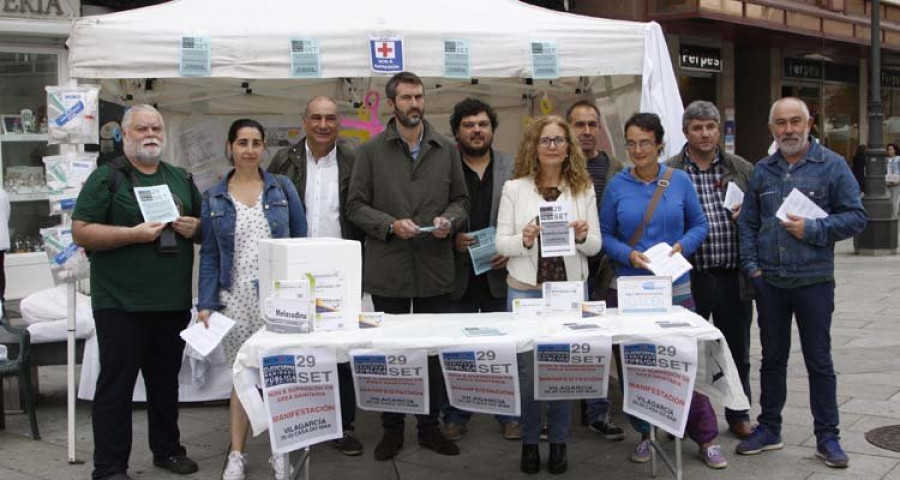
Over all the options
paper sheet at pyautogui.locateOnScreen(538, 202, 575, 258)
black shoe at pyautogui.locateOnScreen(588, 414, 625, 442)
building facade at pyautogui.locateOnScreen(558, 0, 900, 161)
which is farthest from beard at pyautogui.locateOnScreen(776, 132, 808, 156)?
building facade at pyautogui.locateOnScreen(558, 0, 900, 161)

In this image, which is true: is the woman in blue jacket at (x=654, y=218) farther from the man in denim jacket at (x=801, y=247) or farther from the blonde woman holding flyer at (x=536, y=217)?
the man in denim jacket at (x=801, y=247)

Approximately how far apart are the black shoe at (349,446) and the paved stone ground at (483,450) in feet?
0.13

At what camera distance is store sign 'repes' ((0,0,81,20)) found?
31.6 feet

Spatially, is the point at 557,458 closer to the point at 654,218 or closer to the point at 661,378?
the point at 661,378

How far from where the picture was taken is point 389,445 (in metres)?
4.94

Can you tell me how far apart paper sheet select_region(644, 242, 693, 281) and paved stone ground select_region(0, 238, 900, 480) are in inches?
40.9

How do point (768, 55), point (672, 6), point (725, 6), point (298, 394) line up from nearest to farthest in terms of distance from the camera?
1. point (298, 394)
2. point (672, 6)
3. point (725, 6)
4. point (768, 55)

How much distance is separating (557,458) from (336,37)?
272cm

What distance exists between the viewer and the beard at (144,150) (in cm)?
434

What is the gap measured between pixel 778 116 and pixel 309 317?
8.29ft

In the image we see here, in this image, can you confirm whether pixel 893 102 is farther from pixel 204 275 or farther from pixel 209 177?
pixel 204 275

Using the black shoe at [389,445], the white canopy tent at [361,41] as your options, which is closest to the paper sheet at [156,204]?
the white canopy tent at [361,41]

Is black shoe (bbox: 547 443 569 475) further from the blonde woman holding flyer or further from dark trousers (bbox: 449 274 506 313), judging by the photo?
dark trousers (bbox: 449 274 506 313)

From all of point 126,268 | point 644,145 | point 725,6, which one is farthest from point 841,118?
point 126,268
